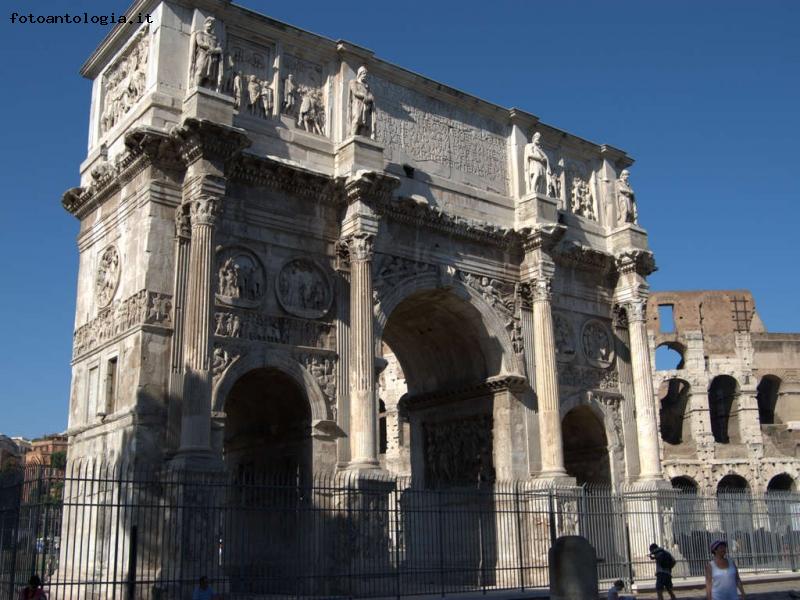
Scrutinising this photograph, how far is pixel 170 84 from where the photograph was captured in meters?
15.9

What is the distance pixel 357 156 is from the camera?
1719 centimetres

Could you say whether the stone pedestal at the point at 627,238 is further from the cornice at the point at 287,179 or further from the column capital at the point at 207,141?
the column capital at the point at 207,141

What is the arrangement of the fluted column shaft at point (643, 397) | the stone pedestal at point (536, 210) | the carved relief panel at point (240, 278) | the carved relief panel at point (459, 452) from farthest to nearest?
the fluted column shaft at point (643, 397)
the stone pedestal at point (536, 210)
the carved relief panel at point (459, 452)
the carved relief panel at point (240, 278)

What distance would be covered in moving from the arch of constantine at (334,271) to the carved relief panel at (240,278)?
0.15ft

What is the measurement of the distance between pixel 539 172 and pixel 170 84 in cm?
899

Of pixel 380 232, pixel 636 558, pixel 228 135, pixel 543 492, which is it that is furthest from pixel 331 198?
pixel 636 558

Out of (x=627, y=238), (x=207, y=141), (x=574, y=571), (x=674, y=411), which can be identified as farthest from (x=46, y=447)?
(x=574, y=571)

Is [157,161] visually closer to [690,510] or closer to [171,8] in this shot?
[171,8]

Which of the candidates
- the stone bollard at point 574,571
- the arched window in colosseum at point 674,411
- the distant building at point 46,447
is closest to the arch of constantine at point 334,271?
the stone bollard at point 574,571

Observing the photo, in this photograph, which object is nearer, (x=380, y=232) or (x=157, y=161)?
(x=157, y=161)

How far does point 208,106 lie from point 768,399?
38549mm

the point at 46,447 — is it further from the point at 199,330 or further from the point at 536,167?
the point at 199,330

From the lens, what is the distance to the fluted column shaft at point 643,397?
830 inches

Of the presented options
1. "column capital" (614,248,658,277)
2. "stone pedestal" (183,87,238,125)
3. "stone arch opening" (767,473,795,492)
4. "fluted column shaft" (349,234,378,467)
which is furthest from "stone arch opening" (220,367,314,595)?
"stone arch opening" (767,473,795,492)
